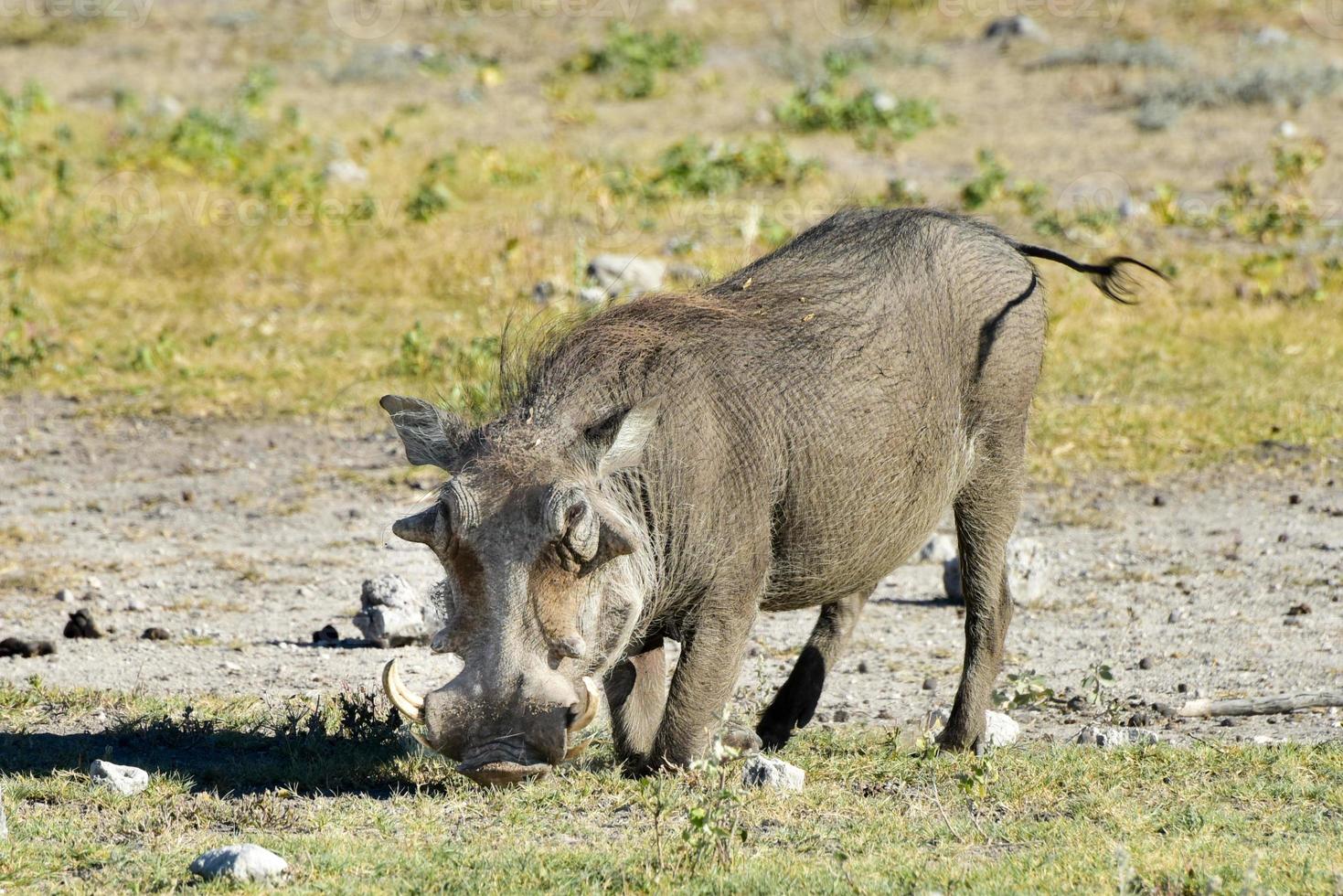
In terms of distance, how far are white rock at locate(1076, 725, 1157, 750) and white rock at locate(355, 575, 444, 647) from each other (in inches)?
84.9

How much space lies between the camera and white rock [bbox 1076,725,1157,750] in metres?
5.12

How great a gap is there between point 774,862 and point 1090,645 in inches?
103

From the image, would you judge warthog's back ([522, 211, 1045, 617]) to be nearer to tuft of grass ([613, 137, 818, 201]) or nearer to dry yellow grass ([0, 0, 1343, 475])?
dry yellow grass ([0, 0, 1343, 475])

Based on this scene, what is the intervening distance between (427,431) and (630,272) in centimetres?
638

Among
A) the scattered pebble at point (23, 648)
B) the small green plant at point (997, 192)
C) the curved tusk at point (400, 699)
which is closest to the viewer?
the curved tusk at point (400, 699)

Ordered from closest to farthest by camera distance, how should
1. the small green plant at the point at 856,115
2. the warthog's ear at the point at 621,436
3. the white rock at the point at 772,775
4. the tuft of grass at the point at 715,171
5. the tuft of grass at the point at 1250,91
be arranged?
the warthog's ear at the point at 621,436, the white rock at the point at 772,775, the tuft of grass at the point at 715,171, the small green plant at the point at 856,115, the tuft of grass at the point at 1250,91

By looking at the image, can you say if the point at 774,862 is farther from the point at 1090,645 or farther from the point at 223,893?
the point at 1090,645

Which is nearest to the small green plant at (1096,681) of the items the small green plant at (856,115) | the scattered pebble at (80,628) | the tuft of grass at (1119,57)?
the scattered pebble at (80,628)

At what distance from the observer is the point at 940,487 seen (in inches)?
205

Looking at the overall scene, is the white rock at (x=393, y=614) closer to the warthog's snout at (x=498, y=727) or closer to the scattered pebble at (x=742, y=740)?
the scattered pebble at (x=742, y=740)

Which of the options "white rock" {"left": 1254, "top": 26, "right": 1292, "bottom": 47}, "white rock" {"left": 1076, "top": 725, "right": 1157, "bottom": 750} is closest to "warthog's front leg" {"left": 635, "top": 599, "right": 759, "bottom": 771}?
"white rock" {"left": 1076, "top": 725, "right": 1157, "bottom": 750}

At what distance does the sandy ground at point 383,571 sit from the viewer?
19.2ft

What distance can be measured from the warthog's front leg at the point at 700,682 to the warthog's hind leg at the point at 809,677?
61 cm

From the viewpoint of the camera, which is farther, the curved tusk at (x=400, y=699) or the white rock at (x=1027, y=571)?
the white rock at (x=1027, y=571)
